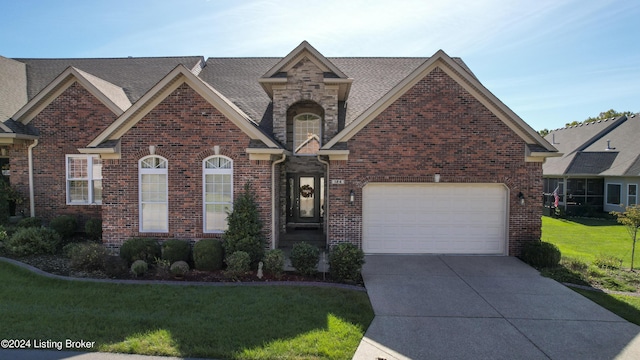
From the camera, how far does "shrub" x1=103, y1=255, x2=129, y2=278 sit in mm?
9008

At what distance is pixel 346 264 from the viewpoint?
8.81m

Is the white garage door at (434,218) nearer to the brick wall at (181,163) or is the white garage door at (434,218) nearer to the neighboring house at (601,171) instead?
the brick wall at (181,163)

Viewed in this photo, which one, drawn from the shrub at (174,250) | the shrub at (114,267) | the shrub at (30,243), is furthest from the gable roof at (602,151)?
the shrub at (30,243)

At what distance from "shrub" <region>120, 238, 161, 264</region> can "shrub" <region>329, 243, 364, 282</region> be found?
5147 mm

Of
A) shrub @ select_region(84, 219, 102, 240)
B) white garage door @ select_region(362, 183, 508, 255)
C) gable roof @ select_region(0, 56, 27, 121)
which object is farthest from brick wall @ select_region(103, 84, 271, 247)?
gable roof @ select_region(0, 56, 27, 121)

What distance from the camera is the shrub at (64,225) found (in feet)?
40.4

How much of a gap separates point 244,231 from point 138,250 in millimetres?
3030

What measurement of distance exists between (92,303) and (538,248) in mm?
11722

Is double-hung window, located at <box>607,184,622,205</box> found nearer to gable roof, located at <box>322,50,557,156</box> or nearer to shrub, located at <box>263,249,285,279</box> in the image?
gable roof, located at <box>322,50,557,156</box>

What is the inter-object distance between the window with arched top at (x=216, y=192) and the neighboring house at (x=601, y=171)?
2182cm

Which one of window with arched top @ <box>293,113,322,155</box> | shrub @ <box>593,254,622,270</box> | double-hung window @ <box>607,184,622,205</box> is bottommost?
shrub @ <box>593,254,622,270</box>

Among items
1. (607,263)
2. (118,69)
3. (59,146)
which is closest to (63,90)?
(59,146)

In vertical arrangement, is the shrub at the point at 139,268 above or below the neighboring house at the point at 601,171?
below

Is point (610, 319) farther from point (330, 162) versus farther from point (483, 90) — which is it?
point (330, 162)
